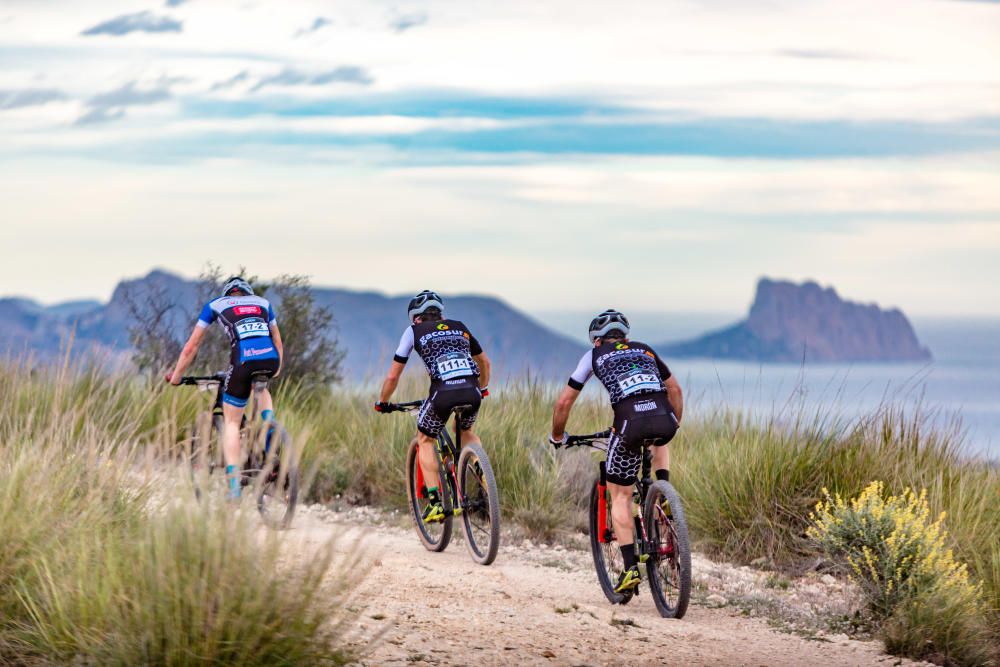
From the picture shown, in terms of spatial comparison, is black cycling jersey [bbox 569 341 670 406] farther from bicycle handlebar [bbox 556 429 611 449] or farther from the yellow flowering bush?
the yellow flowering bush

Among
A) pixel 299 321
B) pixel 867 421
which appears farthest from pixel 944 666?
pixel 299 321

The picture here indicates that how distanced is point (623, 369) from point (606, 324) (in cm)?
41

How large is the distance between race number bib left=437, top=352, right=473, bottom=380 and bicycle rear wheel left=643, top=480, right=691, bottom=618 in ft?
6.53

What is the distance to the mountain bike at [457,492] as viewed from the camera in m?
9.62

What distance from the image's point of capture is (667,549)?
8516 millimetres

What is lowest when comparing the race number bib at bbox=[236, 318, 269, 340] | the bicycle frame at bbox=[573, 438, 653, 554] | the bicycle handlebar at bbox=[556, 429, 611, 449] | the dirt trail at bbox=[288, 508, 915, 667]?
the dirt trail at bbox=[288, 508, 915, 667]

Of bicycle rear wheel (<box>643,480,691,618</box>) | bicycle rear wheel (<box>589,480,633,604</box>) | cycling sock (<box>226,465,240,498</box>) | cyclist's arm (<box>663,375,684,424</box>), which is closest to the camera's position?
cycling sock (<box>226,465,240,498</box>)

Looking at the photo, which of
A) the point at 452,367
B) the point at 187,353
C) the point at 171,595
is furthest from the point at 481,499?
the point at 171,595

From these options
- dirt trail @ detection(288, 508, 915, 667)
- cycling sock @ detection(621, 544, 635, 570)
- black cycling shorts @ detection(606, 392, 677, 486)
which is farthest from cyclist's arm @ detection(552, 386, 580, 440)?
dirt trail @ detection(288, 508, 915, 667)

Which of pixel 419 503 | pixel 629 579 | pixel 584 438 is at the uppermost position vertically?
pixel 584 438

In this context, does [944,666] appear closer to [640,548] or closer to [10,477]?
[640,548]

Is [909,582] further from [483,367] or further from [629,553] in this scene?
[483,367]

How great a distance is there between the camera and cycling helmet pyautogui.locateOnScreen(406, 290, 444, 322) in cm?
1005

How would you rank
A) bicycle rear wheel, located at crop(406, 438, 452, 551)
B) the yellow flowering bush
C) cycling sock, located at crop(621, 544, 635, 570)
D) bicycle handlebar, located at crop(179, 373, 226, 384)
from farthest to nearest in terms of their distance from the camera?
bicycle handlebar, located at crop(179, 373, 226, 384)
bicycle rear wheel, located at crop(406, 438, 452, 551)
cycling sock, located at crop(621, 544, 635, 570)
the yellow flowering bush
